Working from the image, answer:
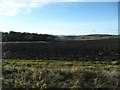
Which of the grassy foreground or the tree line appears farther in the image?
the tree line

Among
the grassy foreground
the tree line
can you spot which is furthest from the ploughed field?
the tree line

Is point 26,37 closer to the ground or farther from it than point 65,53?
farther from it

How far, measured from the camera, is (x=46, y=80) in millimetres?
12203

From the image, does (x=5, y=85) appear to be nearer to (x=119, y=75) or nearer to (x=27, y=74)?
(x=27, y=74)

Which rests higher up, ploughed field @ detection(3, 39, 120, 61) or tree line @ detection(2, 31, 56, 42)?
tree line @ detection(2, 31, 56, 42)

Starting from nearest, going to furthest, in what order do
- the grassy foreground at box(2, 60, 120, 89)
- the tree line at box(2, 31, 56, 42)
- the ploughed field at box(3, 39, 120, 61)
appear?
1. the grassy foreground at box(2, 60, 120, 89)
2. the ploughed field at box(3, 39, 120, 61)
3. the tree line at box(2, 31, 56, 42)

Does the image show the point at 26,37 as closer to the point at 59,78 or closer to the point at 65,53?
the point at 65,53

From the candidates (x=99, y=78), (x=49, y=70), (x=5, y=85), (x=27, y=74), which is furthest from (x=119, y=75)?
(x=5, y=85)

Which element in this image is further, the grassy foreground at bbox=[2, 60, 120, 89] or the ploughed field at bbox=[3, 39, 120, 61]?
the ploughed field at bbox=[3, 39, 120, 61]

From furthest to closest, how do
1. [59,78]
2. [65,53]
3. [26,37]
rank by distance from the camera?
[26,37]
[65,53]
[59,78]

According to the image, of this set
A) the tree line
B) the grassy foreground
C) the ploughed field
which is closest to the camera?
the grassy foreground

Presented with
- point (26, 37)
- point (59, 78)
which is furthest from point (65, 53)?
point (26, 37)

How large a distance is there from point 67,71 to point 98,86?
2001mm

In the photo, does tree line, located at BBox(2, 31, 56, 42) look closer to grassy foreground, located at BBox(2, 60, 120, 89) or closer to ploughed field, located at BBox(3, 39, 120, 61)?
ploughed field, located at BBox(3, 39, 120, 61)
